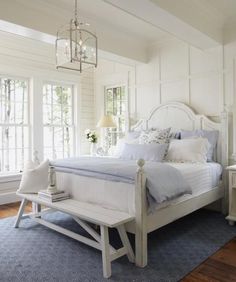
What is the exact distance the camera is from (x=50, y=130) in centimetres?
523

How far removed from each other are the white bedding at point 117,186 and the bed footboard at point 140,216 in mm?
94

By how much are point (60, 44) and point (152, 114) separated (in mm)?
2225

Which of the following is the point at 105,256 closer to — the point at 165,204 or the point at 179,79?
the point at 165,204

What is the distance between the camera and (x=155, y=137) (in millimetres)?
4133

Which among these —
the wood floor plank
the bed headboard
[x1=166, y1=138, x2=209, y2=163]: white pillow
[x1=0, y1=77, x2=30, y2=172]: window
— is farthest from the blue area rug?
[x1=0, y1=77, x2=30, y2=172]: window

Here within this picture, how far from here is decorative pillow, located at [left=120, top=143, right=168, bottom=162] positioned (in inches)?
146

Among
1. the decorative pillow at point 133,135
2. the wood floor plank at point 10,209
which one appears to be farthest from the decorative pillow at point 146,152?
the wood floor plank at point 10,209

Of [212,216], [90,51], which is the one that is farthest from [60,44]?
[212,216]

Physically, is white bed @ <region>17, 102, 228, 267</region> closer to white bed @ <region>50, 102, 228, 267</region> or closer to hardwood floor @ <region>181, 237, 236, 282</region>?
white bed @ <region>50, 102, 228, 267</region>

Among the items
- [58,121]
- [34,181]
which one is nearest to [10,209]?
[34,181]

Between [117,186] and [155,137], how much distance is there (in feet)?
5.61

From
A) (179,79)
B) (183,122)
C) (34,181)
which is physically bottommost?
(34,181)

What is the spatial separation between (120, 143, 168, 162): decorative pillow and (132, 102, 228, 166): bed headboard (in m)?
0.75

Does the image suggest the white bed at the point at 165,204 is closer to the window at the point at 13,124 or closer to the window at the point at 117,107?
the window at the point at 117,107
